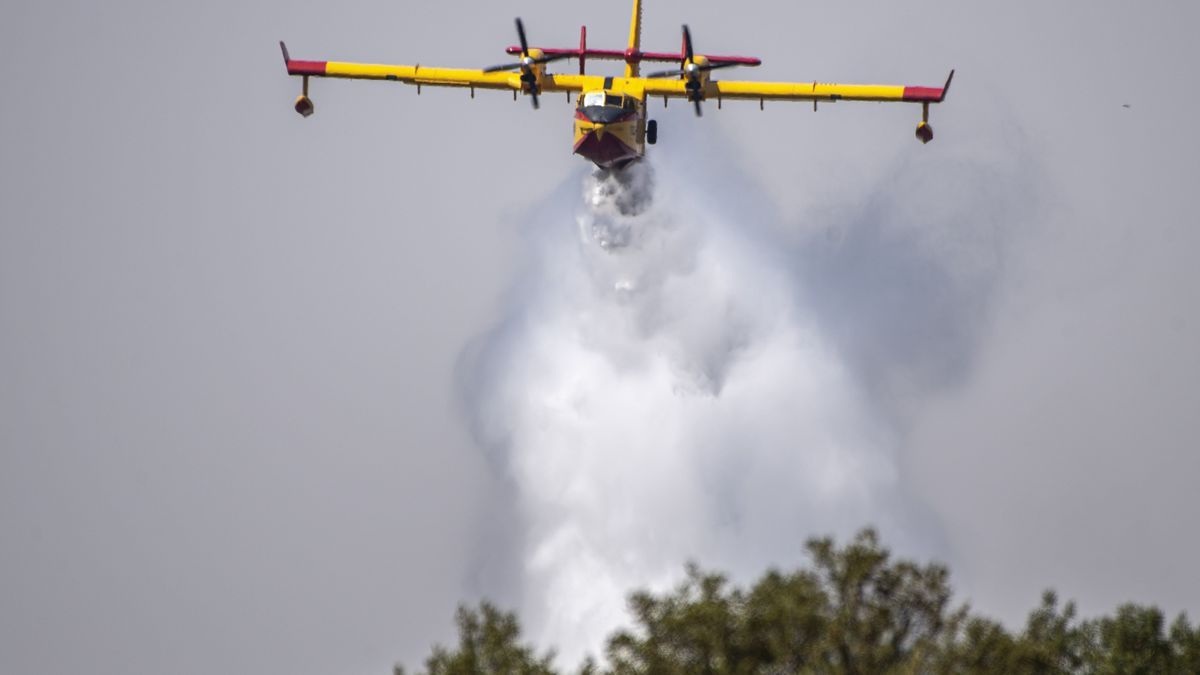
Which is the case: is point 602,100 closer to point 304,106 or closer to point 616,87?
point 616,87

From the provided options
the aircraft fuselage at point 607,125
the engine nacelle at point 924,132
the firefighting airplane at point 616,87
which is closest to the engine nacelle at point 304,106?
the firefighting airplane at point 616,87

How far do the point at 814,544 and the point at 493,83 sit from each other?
945 inches

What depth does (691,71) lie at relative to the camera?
182ft

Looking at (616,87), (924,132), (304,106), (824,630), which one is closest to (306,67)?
(304,106)

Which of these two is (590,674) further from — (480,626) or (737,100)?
(737,100)

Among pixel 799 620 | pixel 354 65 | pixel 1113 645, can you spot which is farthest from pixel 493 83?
pixel 799 620

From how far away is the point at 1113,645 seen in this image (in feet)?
171

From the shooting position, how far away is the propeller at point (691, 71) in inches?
2158

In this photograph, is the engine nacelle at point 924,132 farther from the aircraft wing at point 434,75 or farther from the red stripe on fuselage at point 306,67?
the red stripe on fuselage at point 306,67

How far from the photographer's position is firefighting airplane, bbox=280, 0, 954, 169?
179 feet

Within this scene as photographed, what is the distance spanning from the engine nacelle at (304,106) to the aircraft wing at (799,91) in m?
8.58

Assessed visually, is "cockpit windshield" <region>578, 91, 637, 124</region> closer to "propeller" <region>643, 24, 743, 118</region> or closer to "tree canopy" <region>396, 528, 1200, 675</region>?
"propeller" <region>643, 24, 743, 118</region>

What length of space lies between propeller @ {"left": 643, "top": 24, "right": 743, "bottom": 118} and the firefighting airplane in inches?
1.0

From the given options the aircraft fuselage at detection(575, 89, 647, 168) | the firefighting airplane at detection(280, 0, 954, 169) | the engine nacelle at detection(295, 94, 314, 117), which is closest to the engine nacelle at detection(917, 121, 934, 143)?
the firefighting airplane at detection(280, 0, 954, 169)
